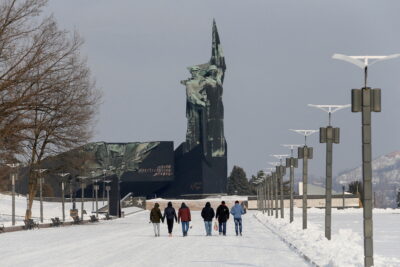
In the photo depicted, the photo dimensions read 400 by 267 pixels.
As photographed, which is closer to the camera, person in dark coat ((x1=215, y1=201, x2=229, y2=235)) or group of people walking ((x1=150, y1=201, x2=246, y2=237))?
group of people walking ((x1=150, y1=201, x2=246, y2=237))

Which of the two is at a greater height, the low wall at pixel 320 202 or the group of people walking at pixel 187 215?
the group of people walking at pixel 187 215

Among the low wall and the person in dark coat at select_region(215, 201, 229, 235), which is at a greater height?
the person in dark coat at select_region(215, 201, 229, 235)

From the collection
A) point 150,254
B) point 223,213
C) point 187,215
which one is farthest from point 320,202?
point 150,254

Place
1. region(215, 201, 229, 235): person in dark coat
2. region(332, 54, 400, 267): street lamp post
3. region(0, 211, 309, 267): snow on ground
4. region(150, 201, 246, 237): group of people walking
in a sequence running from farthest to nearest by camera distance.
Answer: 1. region(215, 201, 229, 235): person in dark coat
2. region(150, 201, 246, 237): group of people walking
3. region(0, 211, 309, 267): snow on ground
4. region(332, 54, 400, 267): street lamp post

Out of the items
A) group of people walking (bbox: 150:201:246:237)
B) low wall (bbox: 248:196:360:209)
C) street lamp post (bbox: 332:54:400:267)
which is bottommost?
low wall (bbox: 248:196:360:209)

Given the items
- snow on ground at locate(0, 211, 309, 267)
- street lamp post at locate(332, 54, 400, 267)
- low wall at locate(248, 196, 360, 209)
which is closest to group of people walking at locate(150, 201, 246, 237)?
snow on ground at locate(0, 211, 309, 267)

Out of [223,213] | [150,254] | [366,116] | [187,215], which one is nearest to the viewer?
[366,116]

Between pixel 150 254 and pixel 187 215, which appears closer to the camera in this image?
pixel 150 254

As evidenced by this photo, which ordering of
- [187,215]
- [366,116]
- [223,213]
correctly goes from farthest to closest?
1. [223,213]
2. [187,215]
3. [366,116]

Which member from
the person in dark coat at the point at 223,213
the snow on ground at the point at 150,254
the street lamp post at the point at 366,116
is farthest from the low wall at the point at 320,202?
the street lamp post at the point at 366,116

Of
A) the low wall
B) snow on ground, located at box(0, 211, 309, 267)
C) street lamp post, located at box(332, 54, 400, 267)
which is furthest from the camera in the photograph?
the low wall

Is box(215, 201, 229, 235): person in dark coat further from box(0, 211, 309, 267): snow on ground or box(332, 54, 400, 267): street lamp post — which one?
box(332, 54, 400, 267): street lamp post

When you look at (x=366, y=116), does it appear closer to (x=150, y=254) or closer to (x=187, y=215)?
(x=150, y=254)

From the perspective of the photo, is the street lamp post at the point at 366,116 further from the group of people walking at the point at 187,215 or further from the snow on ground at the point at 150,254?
the group of people walking at the point at 187,215
